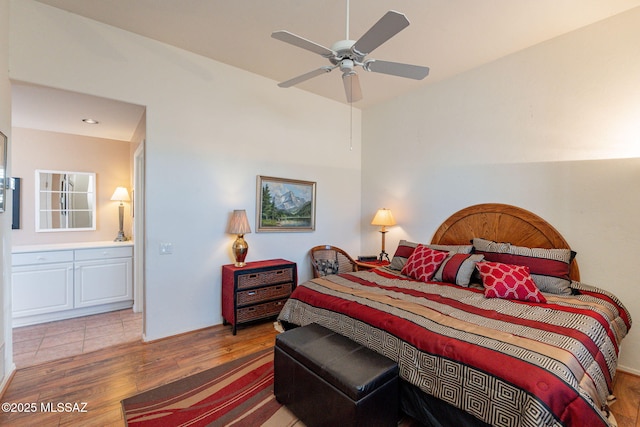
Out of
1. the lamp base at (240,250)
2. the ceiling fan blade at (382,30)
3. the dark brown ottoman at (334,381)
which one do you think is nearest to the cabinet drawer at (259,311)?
the lamp base at (240,250)

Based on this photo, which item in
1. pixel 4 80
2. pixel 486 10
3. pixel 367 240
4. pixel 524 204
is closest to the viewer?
pixel 4 80

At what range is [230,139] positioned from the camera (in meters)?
3.37

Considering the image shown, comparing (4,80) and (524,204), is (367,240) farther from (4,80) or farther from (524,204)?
(4,80)

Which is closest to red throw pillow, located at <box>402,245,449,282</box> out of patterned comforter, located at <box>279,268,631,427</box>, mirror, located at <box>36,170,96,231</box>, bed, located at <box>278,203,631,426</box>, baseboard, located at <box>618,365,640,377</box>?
bed, located at <box>278,203,631,426</box>

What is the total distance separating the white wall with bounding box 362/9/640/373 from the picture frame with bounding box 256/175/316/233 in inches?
57.8

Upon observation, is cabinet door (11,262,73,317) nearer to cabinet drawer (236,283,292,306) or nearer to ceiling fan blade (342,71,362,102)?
cabinet drawer (236,283,292,306)

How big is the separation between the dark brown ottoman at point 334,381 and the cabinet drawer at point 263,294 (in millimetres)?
1268

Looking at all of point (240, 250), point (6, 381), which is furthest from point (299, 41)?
point (6, 381)

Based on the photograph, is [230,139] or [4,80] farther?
[230,139]

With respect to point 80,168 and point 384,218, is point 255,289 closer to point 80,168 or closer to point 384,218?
point 384,218

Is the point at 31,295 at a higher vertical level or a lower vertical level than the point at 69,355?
higher

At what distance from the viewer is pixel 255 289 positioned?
3221 mm

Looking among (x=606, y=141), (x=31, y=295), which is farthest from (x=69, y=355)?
(x=606, y=141)

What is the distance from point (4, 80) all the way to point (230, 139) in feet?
5.93
